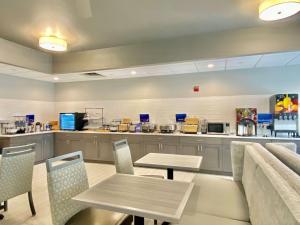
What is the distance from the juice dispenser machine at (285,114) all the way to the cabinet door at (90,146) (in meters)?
4.20

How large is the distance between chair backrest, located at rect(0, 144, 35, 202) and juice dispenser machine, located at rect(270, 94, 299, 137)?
437 centimetres

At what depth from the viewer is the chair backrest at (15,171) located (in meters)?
2.24

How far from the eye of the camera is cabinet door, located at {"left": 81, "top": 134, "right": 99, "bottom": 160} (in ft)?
17.1

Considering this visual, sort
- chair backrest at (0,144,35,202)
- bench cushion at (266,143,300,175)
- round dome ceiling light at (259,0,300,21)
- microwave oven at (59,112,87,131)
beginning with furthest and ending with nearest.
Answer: microwave oven at (59,112,87,131) → chair backrest at (0,144,35,202) → round dome ceiling light at (259,0,300,21) → bench cushion at (266,143,300,175)

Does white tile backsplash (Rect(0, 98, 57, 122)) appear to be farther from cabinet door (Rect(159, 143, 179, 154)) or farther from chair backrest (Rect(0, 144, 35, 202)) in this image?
cabinet door (Rect(159, 143, 179, 154))

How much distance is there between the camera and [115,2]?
90.9 inches

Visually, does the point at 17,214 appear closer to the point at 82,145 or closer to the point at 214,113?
the point at 82,145

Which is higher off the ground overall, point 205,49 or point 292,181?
point 205,49

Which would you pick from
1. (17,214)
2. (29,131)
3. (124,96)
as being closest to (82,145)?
(29,131)

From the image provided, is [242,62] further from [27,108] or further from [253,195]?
[27,108]

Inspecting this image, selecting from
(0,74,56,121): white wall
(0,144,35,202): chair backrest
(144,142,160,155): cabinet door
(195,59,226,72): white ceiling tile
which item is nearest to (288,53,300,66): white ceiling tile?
(195,59,226,72): white ceiling tile

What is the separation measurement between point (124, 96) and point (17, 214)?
11.9 ft

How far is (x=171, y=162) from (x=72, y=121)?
157 inches

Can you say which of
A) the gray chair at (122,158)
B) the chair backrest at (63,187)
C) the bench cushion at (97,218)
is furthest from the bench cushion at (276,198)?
the chair backrest at (63,187)
